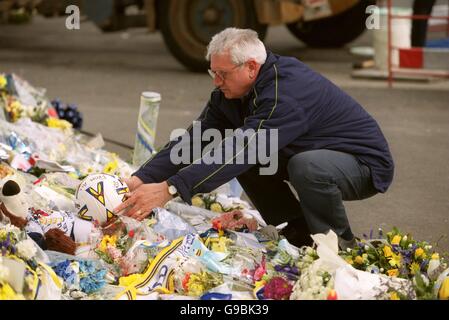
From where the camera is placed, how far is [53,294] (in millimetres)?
3857

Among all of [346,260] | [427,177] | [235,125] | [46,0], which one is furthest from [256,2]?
[346,260]

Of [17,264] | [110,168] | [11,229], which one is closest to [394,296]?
[17,264]

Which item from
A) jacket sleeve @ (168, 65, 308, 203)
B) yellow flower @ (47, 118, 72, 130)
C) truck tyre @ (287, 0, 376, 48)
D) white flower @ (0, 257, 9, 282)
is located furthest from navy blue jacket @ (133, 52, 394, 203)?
truck tyre @ (287, 0, 376, 48)

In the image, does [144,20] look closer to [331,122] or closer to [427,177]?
[427,177]

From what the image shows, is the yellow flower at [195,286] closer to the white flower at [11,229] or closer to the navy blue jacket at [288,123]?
the navy blue jacket at [288,123]

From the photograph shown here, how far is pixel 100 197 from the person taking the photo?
491 centimetres

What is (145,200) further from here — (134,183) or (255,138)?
(255,138)

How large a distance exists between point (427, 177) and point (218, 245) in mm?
2708

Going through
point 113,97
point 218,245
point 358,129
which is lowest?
point 113,97

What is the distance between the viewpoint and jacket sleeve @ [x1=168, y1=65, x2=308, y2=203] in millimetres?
4586

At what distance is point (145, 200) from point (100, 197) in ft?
1.14

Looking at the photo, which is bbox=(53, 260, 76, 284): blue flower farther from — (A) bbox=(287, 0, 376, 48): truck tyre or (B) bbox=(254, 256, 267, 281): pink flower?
(A) bbox=(287, 0, 376, 48): truck tyre

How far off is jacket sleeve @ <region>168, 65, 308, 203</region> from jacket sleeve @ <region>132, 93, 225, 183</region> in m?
0.36

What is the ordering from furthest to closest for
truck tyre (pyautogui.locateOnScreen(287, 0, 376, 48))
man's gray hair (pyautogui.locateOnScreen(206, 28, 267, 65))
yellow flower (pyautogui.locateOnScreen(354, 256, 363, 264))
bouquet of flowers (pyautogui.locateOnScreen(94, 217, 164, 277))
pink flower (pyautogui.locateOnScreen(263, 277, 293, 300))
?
truck tyre (pyautogui.locateOnScreen(287, 0, 376, 48)) → man's gray hair (pyautogui.locateOnScreen(206, 28, 267, 65)) → bouquet of flowers (pyautogui.locateOnScreen(94, 217, 164, 277)) → yellow flower (pyautogui.locateOnScreen(354, 256, 363, 264)) → pink flower (pyautogui.locateOnScreen(263, 277, 293, 300))
